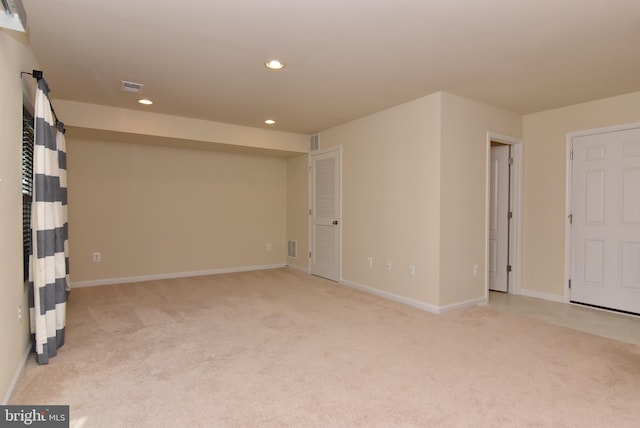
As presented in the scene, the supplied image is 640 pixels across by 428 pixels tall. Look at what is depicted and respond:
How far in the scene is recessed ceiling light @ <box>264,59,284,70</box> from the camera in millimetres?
3043

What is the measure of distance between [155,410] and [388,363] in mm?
1548

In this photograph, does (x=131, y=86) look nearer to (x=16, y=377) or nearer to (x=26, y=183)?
(x=26, y=183)

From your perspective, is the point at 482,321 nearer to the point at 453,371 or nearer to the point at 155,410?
the point at 453,371

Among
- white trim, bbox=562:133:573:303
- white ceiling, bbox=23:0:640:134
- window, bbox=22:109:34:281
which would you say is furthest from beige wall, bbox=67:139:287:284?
white trim, bbox=562:133:573:303

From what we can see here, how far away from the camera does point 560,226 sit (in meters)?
4.40

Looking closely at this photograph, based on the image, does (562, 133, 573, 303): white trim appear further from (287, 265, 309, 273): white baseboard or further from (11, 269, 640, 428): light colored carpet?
(287, 265, 309, 273): white baseboard

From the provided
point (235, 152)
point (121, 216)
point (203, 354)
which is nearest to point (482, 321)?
point (203, 354)

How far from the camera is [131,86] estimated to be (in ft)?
12.0

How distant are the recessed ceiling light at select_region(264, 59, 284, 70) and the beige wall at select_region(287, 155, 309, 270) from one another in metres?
3.00

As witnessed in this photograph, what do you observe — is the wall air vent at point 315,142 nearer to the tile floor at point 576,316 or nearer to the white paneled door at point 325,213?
the white paneled door at point 325,213

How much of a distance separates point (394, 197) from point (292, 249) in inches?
109

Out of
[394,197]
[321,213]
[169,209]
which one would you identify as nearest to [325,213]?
[321,213]

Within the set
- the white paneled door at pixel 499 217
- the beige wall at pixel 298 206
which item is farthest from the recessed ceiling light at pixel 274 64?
the white paneled door at pixel 499 217

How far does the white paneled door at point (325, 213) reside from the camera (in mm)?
5457
